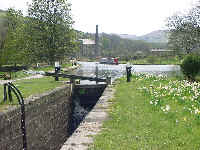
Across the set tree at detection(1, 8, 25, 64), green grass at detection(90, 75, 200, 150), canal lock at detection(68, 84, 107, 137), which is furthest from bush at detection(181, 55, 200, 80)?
tree at detection(1, 8, 25, 64)

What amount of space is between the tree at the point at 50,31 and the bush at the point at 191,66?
36.0ft

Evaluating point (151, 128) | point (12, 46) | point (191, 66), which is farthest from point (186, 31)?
point (151, 128)

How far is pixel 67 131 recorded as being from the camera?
13.1 metres

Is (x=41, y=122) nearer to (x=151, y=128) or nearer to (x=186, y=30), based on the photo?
(x=151, y=128)

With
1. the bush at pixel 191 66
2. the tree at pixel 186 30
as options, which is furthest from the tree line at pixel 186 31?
the bush at pixel 191 66

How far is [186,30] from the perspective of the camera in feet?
89.9

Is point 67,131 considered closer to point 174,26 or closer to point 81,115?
point 81,115

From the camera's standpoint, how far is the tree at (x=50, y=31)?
2477 cm

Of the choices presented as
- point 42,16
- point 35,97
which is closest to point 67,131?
point 35,97

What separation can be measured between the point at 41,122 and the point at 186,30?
21.2 metres

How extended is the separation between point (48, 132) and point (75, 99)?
5.92m

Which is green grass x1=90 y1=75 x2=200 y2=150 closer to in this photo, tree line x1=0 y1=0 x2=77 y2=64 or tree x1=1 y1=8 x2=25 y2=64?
tree line x1=0 y1=0 x2=77 y2=64

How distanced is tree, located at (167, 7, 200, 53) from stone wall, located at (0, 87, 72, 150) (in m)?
16.4

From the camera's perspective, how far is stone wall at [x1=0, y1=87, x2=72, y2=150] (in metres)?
7.27
